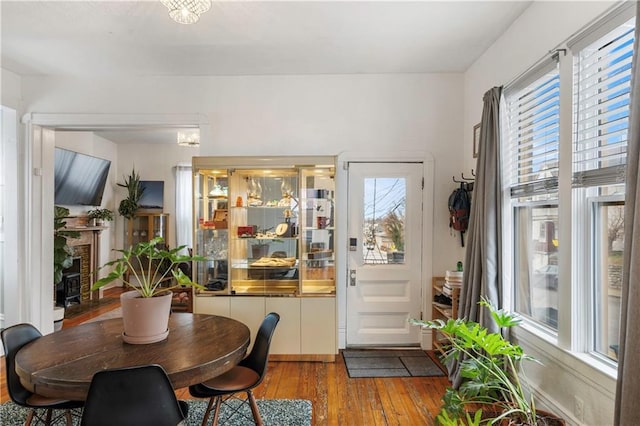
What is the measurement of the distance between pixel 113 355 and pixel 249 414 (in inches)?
45.3

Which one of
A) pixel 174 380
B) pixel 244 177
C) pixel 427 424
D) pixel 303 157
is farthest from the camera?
pixel 244 177

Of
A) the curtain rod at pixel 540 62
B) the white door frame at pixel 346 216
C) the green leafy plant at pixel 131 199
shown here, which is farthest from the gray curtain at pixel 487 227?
the green leafy plant at pixel 131 199

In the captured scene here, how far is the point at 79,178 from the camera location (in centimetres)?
566

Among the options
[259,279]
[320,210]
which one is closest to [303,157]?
[320,210]

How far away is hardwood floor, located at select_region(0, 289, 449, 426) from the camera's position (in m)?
2.46

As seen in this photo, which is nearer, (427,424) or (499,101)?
(427,424)

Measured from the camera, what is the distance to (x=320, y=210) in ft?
11.5

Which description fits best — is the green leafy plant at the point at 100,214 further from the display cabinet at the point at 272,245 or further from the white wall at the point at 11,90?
the display cabinet at the point at 272,245

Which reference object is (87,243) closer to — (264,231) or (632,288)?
(264,231)

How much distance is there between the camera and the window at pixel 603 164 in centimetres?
171

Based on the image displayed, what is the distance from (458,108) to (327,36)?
1653mm

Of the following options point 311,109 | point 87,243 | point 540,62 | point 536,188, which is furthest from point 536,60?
point 87,243

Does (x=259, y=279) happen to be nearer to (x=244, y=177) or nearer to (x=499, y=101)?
(x=244, y=177)

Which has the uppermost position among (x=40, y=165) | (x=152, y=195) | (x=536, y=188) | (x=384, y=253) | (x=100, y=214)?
(x=40, y=165)
